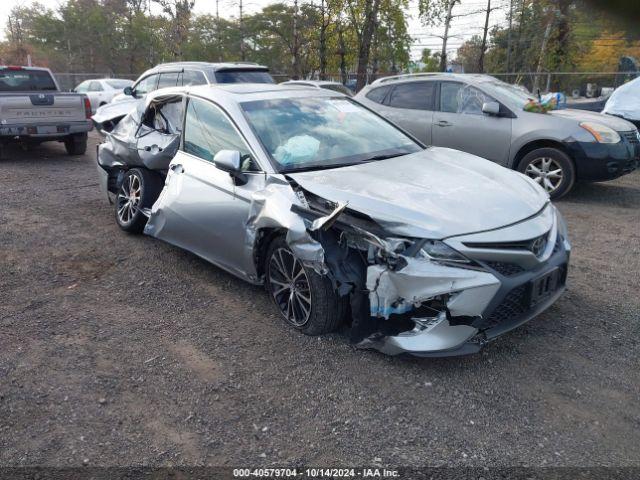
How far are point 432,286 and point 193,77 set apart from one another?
7.83 metres

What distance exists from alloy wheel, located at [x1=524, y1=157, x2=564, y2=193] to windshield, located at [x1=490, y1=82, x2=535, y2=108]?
867 millimetres

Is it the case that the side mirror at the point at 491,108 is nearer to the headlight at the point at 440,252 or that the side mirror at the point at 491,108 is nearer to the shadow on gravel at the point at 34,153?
the headlight at the point at 440,252

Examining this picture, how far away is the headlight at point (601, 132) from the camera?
7.37m

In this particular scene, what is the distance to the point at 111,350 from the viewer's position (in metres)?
3.77

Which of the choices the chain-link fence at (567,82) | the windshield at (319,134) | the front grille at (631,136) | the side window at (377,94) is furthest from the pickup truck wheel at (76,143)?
the chain-link fence at (567,82)

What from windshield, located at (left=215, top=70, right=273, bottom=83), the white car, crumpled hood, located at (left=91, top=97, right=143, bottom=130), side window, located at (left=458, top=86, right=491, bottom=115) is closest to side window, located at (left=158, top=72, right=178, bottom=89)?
crumpled hood, located at (left=91, top=97, right=143, bottom=130)

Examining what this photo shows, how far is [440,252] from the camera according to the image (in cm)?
329

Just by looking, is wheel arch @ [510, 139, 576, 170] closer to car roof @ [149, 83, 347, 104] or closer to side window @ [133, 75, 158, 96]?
car roof @ [149, 83, 347, 104]

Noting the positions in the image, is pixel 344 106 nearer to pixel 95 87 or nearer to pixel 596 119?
pixel 596 119

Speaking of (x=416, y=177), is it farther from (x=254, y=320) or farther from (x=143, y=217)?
(x=143, y=217)

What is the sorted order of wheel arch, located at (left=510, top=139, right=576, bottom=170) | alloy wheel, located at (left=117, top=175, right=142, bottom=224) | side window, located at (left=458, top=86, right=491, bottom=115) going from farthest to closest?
side window, located at (left=458, top=86, right=491, bottom=115), wheel arch, located at (left=510, top=139, right=576, bottom=170), alloy wheel, located at (left=117, top=175, right=142, bottom=224)

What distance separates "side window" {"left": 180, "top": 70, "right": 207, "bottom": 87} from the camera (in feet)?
31.7

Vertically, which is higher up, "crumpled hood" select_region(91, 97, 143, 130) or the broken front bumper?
"crumpled hood" select_region(91, 97, 143, 130)

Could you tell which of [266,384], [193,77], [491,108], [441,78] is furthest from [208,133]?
[193,77]
